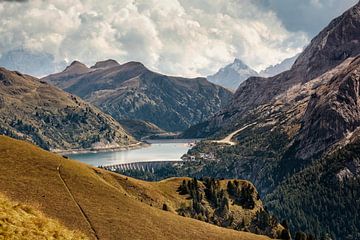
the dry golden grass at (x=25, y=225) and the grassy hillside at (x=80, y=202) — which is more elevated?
the grassy hillside at (x=80, y=202)

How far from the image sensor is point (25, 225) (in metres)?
34.3

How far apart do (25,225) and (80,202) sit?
4850 cm

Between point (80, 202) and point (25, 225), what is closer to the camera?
point (25, 225)

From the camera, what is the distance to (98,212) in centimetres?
7988

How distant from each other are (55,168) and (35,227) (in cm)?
6268

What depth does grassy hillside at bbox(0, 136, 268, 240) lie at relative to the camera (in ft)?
246

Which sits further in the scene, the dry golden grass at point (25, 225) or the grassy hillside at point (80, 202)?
the grassy hillside at point (80, 202)

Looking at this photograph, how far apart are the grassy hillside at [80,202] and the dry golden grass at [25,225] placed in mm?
34921

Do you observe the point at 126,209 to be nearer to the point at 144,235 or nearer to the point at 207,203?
the point at 144,235

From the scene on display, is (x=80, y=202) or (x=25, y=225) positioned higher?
(x=80, y=202)

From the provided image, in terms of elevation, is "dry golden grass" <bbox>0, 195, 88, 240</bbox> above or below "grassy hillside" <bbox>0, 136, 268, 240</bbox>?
below

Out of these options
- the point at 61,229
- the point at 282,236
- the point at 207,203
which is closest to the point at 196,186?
the point at 207,203

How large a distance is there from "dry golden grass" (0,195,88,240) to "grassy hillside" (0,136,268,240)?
34.9 m

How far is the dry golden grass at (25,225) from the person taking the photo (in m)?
32.2
